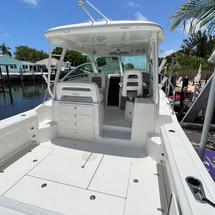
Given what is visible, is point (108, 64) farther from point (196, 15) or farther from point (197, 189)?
point (197, 189)

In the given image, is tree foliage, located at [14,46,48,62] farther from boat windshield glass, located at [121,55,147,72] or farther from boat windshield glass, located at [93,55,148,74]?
boat windshield glass, located at [121,55,147,72]

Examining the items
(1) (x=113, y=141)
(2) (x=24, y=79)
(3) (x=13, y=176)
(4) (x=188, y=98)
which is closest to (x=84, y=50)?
(1) (x=113, y=141)

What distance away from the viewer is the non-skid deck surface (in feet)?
4.99

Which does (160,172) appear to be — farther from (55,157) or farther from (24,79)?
(24,79)

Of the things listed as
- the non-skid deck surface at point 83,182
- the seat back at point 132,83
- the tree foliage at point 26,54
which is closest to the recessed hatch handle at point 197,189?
the non-skid deck surface at point 83,182

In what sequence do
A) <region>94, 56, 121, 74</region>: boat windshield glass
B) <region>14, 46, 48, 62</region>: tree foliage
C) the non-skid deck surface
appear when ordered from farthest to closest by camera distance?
<region>14, 46, 48, 62</region>: tree foliage, <region>94, 56, 121, 74</region>: boat windshield glass, the non-skid deck surface

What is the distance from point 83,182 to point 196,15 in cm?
371

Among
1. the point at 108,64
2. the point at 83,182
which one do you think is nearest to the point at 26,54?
the point at 108,64

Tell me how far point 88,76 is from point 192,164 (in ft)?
12.0

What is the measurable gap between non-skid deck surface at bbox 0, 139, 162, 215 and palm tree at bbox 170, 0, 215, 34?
2.85 metres

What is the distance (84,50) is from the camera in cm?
415

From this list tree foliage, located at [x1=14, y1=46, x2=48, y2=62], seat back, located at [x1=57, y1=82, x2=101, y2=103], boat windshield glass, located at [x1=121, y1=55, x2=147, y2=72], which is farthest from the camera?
tree foliage, located at [x1=14, y1=46, x2=48, y2=62]

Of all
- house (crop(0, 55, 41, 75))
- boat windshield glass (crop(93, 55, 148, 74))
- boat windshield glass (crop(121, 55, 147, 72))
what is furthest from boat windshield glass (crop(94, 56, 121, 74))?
house (crop(0, 55, 41, 75))

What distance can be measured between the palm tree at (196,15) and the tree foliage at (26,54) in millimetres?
46410
